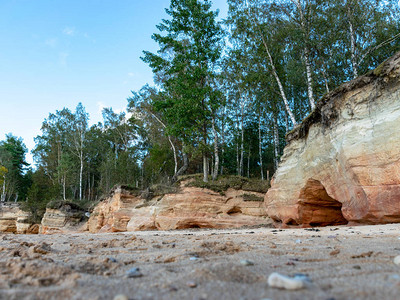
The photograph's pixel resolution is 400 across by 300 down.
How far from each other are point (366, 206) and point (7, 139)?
54.4 metres

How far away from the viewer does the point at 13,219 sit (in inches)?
1060

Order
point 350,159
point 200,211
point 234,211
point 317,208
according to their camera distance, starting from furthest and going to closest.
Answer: point 234,211 → point 200,211 → point 317,208 → point 350,159

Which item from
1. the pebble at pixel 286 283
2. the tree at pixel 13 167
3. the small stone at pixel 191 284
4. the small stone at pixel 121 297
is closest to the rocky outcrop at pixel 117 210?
the small stone at pixel 191 284

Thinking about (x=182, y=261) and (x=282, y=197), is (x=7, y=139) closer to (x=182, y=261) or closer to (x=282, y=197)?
(x=282, y=197)

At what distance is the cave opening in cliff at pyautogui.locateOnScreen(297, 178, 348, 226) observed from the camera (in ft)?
29.9

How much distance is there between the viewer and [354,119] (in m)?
7.34

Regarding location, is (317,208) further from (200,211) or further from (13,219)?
(13,219)

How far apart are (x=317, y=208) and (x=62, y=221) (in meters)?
21.9

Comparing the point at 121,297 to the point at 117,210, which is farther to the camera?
the point at 117,210

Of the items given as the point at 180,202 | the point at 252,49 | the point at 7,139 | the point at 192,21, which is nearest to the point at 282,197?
the point at 180,202

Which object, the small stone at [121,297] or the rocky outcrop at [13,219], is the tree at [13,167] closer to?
the rocky outcrop at [13,219]

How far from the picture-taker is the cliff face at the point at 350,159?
6281 mm

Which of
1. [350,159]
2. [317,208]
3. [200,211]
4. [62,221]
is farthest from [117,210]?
[350,159]

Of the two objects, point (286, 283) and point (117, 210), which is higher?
point (286, 283)
